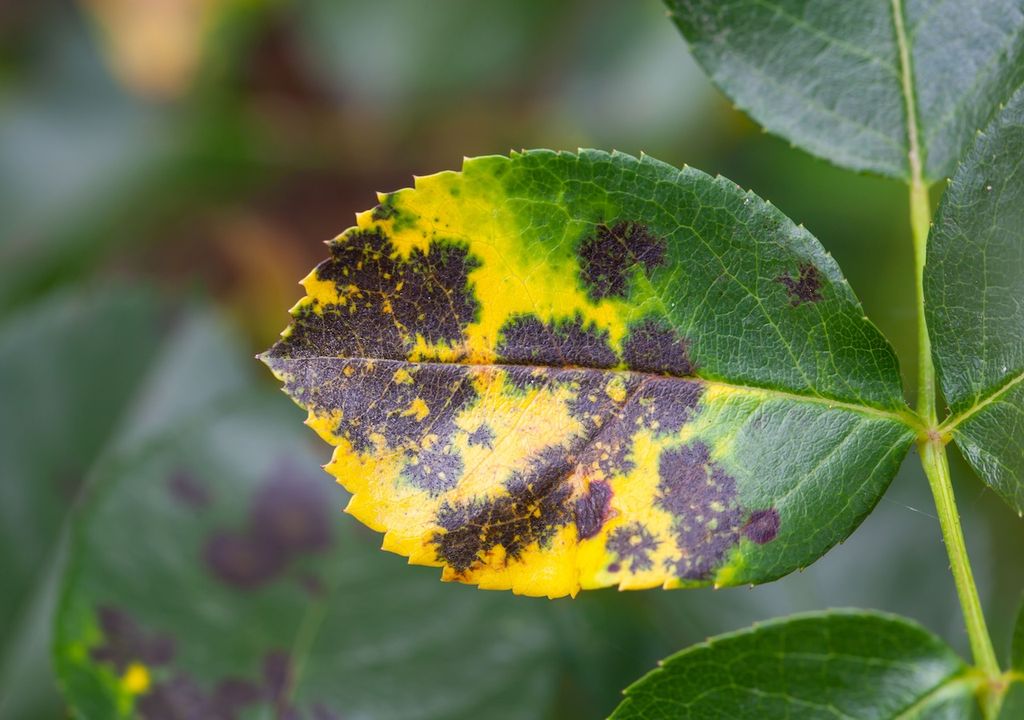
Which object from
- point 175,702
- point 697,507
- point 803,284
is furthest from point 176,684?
point 803,284

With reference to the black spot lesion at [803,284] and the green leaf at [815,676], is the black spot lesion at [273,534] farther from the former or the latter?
the black spot lesion at [803,284]

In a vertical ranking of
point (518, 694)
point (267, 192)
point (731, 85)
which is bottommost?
point (518, 694)

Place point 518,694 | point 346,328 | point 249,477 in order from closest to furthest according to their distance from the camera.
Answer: point 346,328, point 518,694, point 249,477

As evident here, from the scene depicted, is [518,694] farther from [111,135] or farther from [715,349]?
[111,135]

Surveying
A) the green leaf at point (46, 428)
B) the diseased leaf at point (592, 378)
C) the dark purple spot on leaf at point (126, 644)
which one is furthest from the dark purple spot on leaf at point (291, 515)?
the diseased leaf at point (592, 378)

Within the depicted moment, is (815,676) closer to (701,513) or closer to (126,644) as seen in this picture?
(701,513)

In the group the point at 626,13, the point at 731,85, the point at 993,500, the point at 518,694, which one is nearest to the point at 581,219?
the point at 731,85
